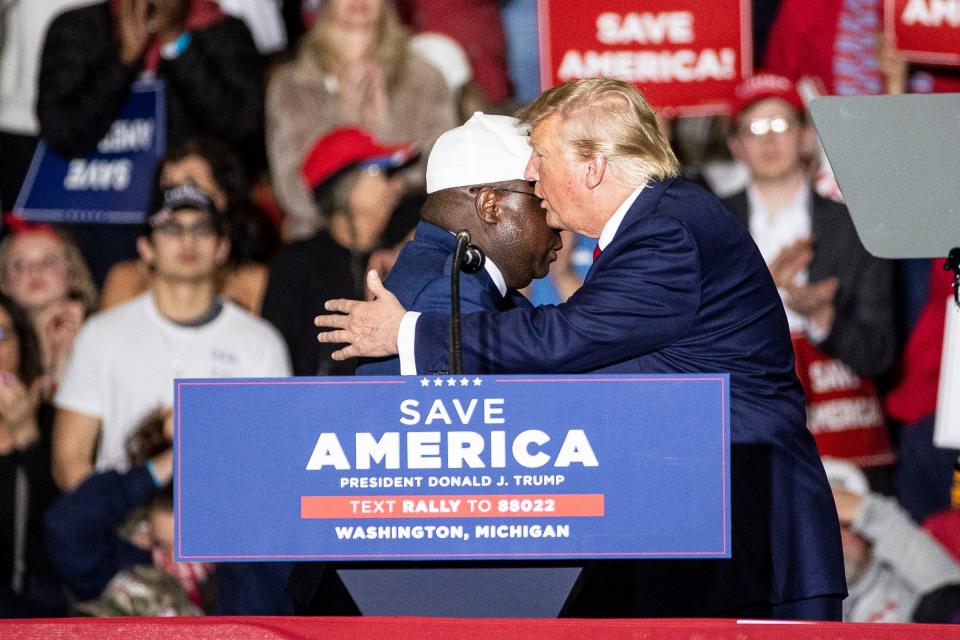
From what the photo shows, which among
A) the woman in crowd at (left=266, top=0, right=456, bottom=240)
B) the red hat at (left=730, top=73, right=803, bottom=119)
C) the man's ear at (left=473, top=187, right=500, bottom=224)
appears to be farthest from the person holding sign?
the man's ear at (left=473, top=187, right=500, bottom=224)

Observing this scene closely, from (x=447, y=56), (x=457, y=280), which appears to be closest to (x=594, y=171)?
(x=457, y=280)

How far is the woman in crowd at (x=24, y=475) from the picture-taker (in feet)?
16.7

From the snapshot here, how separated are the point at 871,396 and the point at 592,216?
117 inches

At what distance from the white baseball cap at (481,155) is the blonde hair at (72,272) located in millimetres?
2978

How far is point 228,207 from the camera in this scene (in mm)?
A: 5449

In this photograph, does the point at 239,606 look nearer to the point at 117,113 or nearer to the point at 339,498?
the point at 117,113

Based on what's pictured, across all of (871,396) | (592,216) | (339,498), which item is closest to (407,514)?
(339,498)

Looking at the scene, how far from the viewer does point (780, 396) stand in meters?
2.72

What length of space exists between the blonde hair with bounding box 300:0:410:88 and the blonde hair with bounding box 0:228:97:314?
3.94 ft

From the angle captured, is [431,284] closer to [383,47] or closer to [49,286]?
[383,47]

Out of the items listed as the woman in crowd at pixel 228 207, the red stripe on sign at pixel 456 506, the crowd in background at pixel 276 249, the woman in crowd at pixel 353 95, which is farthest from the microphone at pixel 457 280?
the woman in crowd at pixel 353 95

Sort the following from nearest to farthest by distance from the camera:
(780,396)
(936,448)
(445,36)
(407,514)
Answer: (407,514), (780,396), (936,448), (445,36)

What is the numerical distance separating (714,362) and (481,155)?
0.65m

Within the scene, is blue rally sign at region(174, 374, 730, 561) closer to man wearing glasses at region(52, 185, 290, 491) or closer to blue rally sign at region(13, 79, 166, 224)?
man wearing glasses at region(52, 185, 290, 491)
